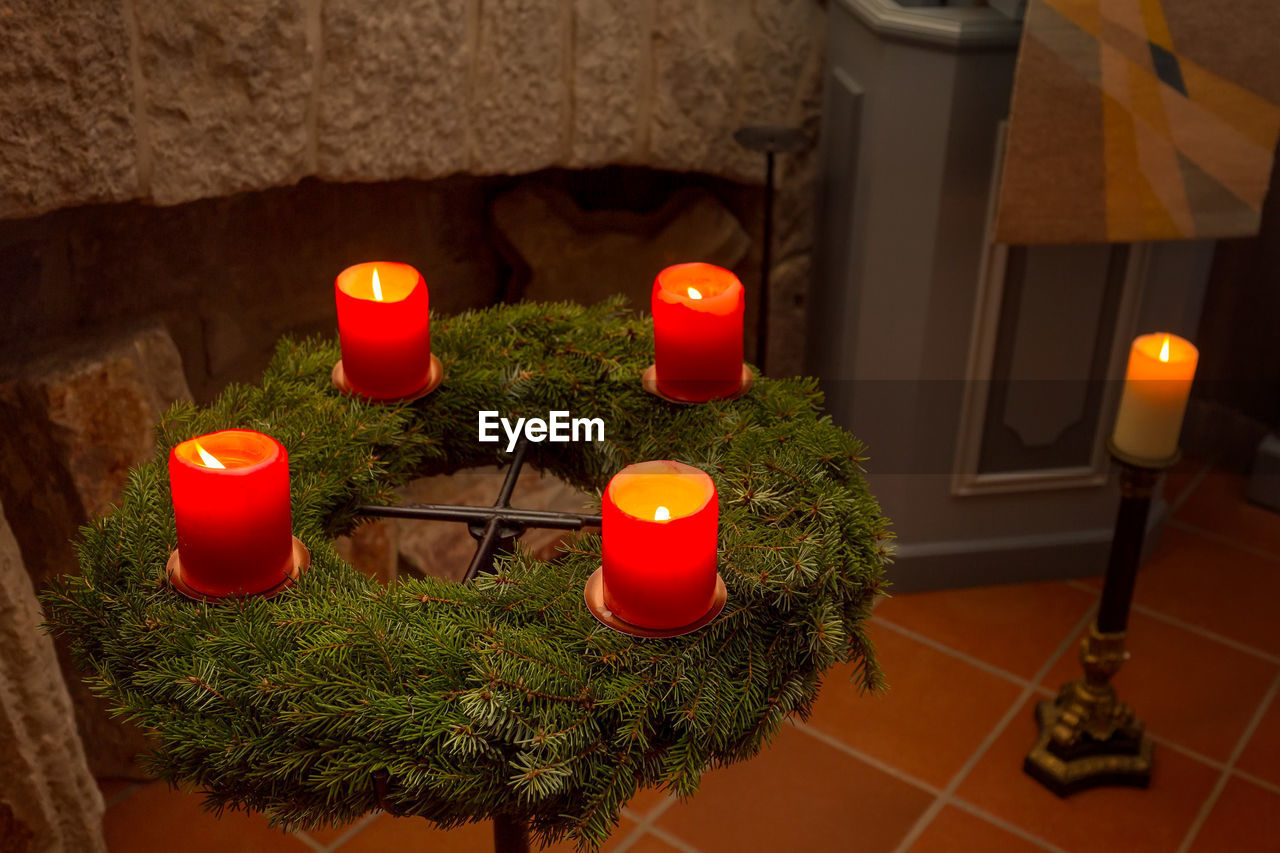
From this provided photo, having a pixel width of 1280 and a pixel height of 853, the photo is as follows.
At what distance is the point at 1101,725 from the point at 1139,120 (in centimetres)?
88

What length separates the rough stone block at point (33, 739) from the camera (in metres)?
1.43

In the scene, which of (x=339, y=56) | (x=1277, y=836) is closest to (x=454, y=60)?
(x=339, y=56)

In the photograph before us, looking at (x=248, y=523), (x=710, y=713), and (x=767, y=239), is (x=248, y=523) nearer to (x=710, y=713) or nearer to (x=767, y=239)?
(x=710, y=713)

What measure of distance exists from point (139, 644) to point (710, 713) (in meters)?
0.42

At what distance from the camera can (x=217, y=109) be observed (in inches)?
59.2

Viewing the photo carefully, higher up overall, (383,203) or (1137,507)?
(383,203)

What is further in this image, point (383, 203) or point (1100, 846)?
point (383, 203)

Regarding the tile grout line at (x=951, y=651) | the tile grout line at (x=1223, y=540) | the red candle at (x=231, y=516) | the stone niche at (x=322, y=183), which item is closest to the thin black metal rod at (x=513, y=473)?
the red candle at (x=231, y=516)

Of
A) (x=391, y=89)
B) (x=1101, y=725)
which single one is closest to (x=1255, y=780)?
(x=1101, y=725)

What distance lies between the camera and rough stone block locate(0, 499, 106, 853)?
1.43 metres

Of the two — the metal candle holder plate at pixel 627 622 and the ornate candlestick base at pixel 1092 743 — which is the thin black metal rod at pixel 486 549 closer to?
the metal candle holder plate at pixel 627 622

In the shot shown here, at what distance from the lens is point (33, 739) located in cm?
149

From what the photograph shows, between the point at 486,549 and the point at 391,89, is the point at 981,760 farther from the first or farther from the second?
the point at 391,89

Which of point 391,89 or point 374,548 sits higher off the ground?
point 391,89
